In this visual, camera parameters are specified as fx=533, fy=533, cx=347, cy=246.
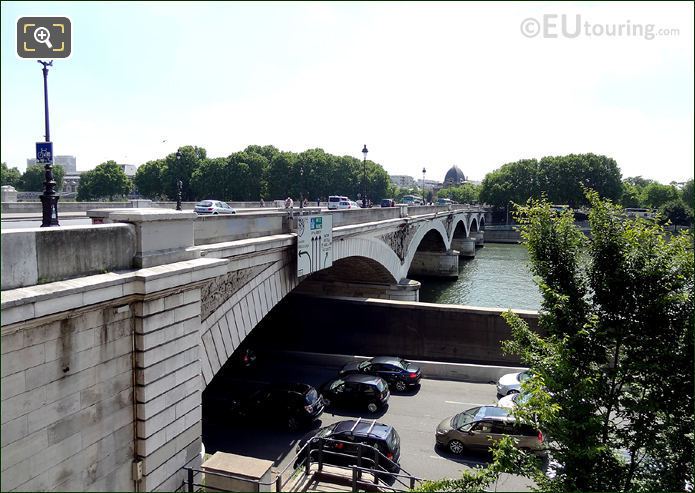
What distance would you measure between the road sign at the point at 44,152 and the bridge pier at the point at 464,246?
219 ft

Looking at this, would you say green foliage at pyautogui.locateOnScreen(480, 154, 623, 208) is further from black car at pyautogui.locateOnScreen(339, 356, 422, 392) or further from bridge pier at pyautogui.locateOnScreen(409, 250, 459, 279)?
black car at pyautogui.locateOnScreen(339, 356, 422, 392)

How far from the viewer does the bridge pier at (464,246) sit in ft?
245

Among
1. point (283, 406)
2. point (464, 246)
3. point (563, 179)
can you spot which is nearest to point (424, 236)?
point (464, 246)

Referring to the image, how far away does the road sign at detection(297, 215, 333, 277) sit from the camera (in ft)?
52.6

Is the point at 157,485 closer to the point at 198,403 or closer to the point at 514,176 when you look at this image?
the point at 198,403

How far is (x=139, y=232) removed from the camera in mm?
8367

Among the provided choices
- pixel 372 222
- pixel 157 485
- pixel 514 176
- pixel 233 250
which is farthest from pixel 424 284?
pixel 514 176

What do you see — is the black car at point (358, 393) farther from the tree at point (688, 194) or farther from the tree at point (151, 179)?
the tree at point (151, 179)

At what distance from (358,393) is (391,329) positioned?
688 cm

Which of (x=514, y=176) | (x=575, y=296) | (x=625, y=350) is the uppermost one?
(x=514, y=176)

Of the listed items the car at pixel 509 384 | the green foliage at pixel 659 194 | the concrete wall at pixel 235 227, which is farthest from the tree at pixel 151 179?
the green foliage at pixel 659 194

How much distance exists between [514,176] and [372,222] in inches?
3805

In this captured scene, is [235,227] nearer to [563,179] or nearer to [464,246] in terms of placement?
[464,246]

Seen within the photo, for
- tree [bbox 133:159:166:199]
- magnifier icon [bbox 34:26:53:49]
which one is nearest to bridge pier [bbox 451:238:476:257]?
tree [bbox 133:159:166:199]
